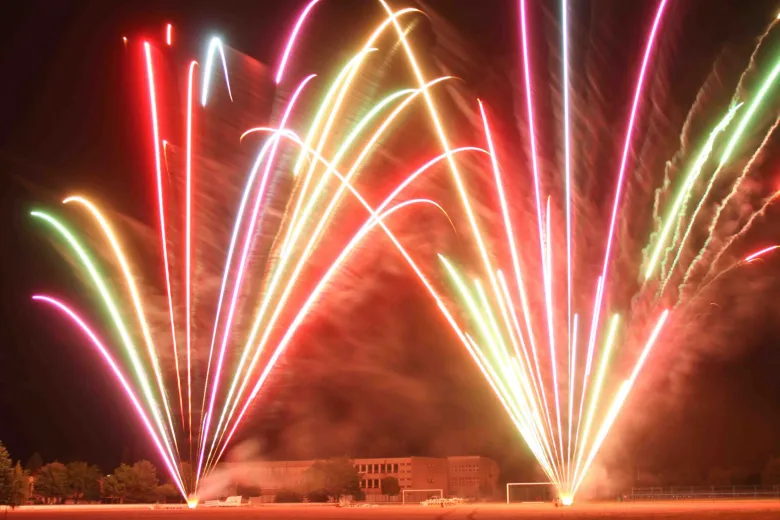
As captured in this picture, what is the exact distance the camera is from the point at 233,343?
89.2 ft

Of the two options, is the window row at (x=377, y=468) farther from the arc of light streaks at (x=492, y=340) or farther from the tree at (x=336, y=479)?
the arc of light streaks at (x=492, y=340)

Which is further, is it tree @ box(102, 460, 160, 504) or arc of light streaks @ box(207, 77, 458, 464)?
tree @ box(102, 460, 160, 504)

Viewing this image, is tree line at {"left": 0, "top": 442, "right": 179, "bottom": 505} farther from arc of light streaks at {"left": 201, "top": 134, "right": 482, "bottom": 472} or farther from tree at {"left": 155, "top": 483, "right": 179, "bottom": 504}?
arc of light streaks at {"left": 201, "top": 134, "right": 482, "bottom": 472}

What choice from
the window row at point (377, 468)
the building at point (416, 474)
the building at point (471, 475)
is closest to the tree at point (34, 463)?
the building at point (416, 474)

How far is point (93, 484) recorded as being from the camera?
2655 inches

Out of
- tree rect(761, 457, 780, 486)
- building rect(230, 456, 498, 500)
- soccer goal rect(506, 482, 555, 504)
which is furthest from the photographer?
building rect(230, 456, 498, 500)

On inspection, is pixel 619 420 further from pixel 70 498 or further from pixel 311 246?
pixel 70 498

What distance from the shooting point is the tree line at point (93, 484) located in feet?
211

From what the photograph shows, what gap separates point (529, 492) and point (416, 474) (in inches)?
1010

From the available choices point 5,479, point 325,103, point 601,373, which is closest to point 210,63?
point 325,103

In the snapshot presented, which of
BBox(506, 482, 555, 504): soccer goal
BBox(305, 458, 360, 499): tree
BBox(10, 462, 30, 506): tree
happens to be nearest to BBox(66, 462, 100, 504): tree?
BBox(10, 462, 30, 506): tree

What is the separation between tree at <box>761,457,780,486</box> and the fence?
0.97 m

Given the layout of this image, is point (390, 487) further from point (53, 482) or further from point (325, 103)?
point (325, 103)

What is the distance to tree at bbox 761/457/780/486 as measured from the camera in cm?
5450
